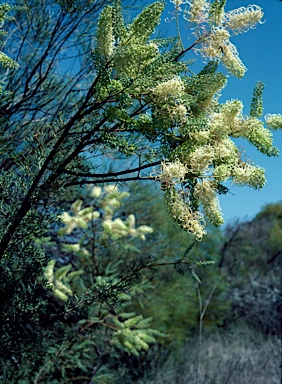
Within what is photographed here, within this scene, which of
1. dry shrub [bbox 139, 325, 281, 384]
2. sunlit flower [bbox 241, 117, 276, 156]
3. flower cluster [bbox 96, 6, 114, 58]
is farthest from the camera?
dry shrub [bbox 139, 325, 281, 384]

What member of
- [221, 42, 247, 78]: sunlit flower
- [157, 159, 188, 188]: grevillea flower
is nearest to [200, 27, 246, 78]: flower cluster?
[221, 42, 247, 78]: sunlit flower

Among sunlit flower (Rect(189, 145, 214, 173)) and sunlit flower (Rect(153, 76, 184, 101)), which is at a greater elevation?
sunlit flower (Rect(153, 76, 184, 101))

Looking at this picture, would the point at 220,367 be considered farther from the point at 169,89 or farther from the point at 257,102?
the point at 169,89

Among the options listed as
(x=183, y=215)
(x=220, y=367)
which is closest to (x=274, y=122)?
(x=183, y=215)

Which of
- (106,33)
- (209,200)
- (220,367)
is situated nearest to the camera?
(106,33)

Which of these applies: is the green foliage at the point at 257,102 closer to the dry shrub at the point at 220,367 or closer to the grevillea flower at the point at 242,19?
the grevillea flower at the point at 242,19

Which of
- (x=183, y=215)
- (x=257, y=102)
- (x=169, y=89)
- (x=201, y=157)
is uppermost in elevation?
(x=257, y=102)

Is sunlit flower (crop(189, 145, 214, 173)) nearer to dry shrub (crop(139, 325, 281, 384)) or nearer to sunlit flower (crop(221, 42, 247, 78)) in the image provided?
sunlit flower (crop(221, 42, 247, 78))

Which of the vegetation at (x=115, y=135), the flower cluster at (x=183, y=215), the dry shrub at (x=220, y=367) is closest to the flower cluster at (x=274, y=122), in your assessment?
the vegetation at (x=115, y=135)

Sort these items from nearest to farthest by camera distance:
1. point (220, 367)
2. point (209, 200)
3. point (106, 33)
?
point (106, 33) → point (209, 200) → point (220, 367)

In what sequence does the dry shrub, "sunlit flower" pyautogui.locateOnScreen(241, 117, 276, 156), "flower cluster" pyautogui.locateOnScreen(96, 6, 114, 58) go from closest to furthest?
"flower cluster" pyautogui.locateOnScreen(96, 6, 114, 58) → "sunlit flower" pyautogui.locateOnScreen(241, 117, 276, 156) → the dry shrub

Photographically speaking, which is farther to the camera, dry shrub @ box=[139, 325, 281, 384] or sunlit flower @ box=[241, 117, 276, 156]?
dry shrub @ box=[139, 325, 281, 384]

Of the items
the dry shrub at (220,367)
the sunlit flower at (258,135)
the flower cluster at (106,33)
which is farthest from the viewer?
the dry shrub at (220,367)

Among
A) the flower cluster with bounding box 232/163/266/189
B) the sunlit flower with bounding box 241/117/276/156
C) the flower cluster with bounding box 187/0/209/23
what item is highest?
the flower cluster with bounding box 187/0/209/23
